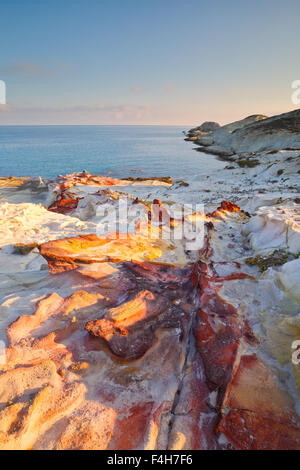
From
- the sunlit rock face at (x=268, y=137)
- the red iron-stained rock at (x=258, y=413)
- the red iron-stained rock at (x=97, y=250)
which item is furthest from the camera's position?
the sunlit rock face at (x=268, y=137)

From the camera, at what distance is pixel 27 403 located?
2.40 meters

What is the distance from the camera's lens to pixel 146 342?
3182 mm

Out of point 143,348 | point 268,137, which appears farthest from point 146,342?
point 268,137

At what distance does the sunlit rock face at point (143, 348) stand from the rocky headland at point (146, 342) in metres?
0.01

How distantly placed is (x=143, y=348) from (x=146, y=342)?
97 millimetres

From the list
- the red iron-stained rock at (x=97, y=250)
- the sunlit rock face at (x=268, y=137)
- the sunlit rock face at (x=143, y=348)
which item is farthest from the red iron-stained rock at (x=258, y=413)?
the sunlit rock face at (x=268, y=137)

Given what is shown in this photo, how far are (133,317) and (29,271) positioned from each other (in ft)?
8.14

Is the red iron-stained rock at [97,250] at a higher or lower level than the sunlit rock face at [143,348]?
higher

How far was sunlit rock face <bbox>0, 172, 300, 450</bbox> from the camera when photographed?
235 centimetres

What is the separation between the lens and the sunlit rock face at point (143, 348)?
2.35 metres

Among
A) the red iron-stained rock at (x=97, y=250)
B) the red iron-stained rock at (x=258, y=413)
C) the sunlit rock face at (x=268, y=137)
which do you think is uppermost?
the sunlit rock face at (x=268, y=137)

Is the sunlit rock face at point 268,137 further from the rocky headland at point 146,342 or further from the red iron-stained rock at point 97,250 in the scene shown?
the rocky headland at point 146,342

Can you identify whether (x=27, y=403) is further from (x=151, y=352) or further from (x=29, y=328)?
(x=151, y=352)

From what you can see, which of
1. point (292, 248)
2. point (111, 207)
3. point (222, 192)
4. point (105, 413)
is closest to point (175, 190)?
point (222, 192)
